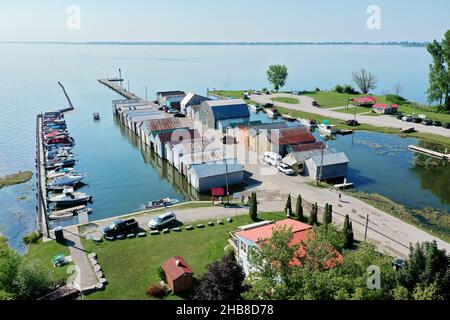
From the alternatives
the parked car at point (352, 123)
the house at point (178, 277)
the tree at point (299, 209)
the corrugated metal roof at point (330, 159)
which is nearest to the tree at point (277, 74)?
the parked car at point (352, 123)

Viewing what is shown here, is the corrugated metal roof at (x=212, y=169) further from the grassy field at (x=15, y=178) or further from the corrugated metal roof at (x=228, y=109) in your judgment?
the corrugated metal roof at (x=228, y=109)

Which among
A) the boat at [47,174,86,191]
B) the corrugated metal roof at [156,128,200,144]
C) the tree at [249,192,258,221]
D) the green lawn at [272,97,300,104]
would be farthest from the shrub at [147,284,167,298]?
the green lawn at [272,97,300,104]

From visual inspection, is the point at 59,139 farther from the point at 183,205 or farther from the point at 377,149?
the point at 377,149

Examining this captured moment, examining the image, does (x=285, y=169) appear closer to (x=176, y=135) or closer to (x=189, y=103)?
(x=176, y=135)

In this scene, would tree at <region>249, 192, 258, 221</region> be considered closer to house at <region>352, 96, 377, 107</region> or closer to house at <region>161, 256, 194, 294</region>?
house at <region>161, 256, 194, 294</region>
